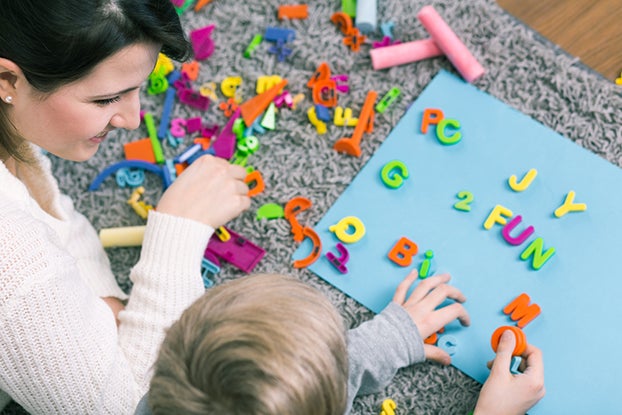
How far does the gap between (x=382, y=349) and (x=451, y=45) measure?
54cm

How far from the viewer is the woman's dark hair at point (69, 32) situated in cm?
67

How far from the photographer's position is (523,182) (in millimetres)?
1045

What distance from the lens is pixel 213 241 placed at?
1.08m

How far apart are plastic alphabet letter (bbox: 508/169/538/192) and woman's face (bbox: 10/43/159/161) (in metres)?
0.58

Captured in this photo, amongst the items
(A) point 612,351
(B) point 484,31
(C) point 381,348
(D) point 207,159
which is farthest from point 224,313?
(B) point 484,31

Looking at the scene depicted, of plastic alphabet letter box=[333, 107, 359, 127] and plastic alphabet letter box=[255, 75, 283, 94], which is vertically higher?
plastic alphabet letter box=[333, 107, 359, 127]

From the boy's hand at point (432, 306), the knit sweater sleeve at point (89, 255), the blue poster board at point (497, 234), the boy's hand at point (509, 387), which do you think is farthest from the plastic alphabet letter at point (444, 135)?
the knit sweater sleeve at point (89, 255)

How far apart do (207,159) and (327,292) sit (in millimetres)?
281

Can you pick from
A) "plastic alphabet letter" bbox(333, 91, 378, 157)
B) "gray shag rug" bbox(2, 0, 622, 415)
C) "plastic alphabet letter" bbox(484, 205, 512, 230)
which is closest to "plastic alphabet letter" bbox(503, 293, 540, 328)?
"plastic alphabet letter" bbox(484, 205, 512, 230)

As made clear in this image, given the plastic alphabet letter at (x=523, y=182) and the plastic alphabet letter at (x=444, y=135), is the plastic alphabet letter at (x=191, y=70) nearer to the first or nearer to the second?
the plastic alphabet letter at (x=444, y=135)

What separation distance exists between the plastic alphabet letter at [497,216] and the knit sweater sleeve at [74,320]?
444 millimetres

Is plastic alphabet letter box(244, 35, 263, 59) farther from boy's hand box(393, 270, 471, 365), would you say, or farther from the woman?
boy's hand box(393, 270, 471, 365)

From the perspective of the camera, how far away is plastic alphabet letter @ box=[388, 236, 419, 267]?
3.36ft

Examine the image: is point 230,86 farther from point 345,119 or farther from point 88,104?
point 88,104
